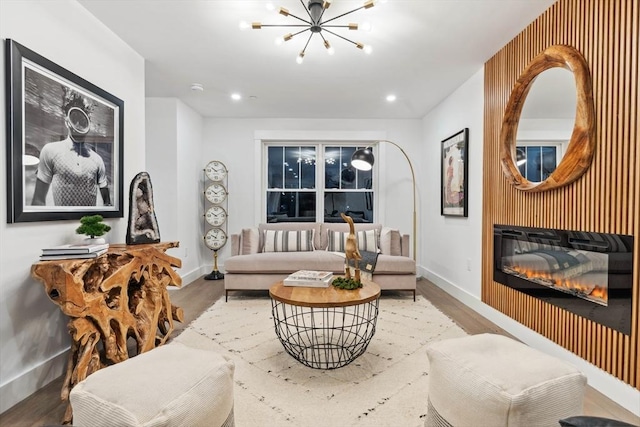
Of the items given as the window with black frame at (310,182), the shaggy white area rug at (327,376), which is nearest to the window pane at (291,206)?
the window with black frame at (310,182)

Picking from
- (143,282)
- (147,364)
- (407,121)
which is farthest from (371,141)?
(147,364)

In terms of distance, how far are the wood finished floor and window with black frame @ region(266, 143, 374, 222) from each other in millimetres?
1648

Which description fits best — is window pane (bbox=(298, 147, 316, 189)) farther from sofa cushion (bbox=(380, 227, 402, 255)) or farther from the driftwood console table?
the driftwood console table

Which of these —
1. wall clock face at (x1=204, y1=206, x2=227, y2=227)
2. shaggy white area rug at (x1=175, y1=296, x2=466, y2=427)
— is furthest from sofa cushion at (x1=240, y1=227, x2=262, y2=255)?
shaggy white area rug at (x1=175, y1=296, x2=466, y2=427)

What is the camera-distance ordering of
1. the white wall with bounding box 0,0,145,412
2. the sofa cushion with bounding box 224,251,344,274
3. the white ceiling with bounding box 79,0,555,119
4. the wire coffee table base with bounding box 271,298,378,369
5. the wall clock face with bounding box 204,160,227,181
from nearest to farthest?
1. the white wall with bounding box 0,0,145,412
2. the wire coffee table base with bounding box 271,298,378,369
3. the white ceiling with bounding box 79,0,555,119
4. the sofa cushion with bounding box 224,251,344,274
5. the wall clock face with bounding box 204,160,227,181

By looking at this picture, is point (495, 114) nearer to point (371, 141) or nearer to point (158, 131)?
point (371, 141)

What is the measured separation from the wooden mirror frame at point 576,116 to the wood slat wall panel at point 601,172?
4 cm

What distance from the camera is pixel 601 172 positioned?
80.8 inches

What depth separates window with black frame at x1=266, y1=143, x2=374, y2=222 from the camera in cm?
571

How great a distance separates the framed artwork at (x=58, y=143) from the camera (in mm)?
1923

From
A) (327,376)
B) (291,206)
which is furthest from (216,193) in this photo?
(327,376)

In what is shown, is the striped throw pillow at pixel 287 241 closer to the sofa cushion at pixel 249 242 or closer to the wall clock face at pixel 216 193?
the sofa cushion at pixel 249 242

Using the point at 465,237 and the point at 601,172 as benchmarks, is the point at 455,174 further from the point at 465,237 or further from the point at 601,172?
the point at 601,172

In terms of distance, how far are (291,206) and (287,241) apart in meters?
1.27
